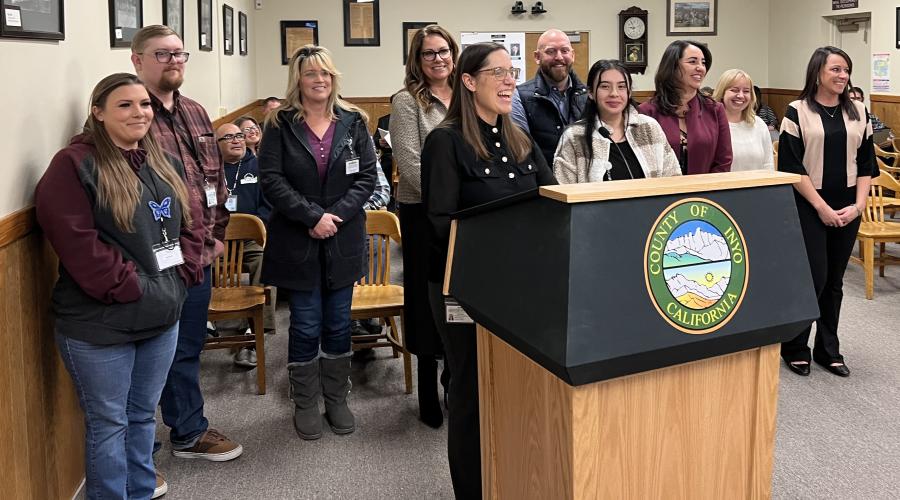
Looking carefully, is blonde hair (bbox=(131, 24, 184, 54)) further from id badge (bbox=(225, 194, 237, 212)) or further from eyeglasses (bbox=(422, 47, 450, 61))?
id badge (bbox=(225, 194, 237, 212))

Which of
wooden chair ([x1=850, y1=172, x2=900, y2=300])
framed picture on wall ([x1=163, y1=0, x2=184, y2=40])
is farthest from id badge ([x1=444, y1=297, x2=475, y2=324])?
wooden chair ([x1=850, y1=172, x2=900, y2=300])

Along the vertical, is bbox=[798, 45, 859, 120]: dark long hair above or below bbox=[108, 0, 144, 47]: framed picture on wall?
below

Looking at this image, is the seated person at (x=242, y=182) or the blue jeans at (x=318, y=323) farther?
the seated person at (x=242, y=182)

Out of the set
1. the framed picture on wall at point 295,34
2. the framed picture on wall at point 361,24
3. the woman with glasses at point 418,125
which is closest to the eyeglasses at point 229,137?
the woman with glasses at point 418,125

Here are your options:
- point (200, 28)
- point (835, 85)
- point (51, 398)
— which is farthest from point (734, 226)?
point (200, 28)

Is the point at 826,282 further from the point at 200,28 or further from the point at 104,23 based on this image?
the point at 200,28

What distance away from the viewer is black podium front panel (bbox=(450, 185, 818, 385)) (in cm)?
137

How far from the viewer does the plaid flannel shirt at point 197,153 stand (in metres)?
2.77

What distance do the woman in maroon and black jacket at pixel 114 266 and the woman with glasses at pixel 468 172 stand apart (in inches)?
30.8

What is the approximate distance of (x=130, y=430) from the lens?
8.14 feet

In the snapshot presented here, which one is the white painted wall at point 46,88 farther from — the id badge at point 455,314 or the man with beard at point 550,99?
the man with beard at point 550,99

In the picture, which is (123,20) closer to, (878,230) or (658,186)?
(658,186)

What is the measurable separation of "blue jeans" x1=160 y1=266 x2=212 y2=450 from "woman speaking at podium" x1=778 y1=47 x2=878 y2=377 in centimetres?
260

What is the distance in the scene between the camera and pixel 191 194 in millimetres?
2699
